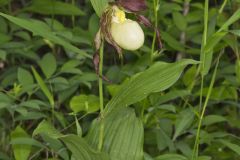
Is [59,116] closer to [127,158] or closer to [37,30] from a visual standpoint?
[127,158]

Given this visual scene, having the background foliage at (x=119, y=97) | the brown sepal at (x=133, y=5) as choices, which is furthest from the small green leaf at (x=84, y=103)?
the brown sepal at (x=133, y=5)

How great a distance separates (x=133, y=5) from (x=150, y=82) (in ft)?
0.72

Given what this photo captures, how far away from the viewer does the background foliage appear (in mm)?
1023

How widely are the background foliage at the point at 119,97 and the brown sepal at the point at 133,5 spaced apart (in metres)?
0.05

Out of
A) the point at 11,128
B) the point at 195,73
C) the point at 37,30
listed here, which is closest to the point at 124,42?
the point at 37,30

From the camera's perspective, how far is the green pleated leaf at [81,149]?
101 centimetres

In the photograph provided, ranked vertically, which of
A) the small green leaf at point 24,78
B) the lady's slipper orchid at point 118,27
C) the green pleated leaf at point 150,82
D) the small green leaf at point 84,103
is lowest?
the small green leaf at point 84,103

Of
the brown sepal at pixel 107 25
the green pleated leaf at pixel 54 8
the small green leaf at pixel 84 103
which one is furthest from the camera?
the green pleated leaf at pixel 54 8

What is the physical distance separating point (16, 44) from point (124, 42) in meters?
0.56

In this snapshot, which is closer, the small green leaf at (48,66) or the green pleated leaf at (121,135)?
the green pleated leaf at (121,135)

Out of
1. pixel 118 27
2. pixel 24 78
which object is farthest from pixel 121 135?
pixel 24 78

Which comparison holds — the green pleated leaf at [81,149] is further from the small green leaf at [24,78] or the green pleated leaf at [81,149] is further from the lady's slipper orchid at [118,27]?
the small green leaf at [24,78]

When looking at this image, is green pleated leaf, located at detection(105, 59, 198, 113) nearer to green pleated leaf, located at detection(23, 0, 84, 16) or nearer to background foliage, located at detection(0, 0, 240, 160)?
background foliage, located at detection(0, 0, 240, 160)

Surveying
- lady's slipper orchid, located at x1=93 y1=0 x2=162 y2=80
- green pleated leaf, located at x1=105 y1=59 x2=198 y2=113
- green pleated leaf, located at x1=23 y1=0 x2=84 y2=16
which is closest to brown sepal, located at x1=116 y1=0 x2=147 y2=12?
lady's slipper orchid, located at x1=93 y1=0 x2=162 y2=80
